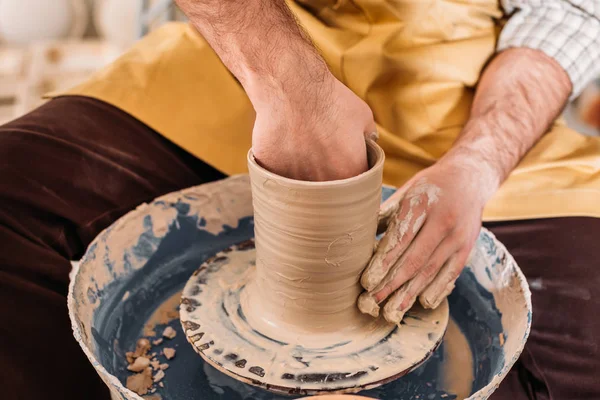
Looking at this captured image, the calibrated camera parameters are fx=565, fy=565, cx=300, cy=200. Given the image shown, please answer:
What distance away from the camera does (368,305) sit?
0.87 meters

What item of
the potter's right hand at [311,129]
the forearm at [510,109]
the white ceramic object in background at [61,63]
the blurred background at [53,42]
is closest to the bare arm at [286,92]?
the potter's right hand at [311,129]

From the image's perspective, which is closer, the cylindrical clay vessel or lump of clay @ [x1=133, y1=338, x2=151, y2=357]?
the cylindrical clay vessel

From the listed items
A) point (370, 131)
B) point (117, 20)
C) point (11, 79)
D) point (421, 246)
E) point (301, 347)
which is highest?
point (370, 131)

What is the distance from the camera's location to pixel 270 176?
0.77 meters

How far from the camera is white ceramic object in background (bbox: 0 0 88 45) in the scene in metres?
3.15

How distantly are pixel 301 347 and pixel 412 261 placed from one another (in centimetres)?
21

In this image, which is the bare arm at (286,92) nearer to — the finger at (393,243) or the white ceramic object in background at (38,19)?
the finger at (393,243)

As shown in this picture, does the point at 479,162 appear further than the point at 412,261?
Yes

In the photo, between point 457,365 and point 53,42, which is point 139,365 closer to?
point 457,365

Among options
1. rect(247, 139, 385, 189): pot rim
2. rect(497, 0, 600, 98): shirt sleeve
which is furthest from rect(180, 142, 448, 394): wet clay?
rect(497, 0, 600, 98): shirt sleeve

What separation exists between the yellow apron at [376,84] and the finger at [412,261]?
0.41 m

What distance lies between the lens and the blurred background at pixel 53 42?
119 inches

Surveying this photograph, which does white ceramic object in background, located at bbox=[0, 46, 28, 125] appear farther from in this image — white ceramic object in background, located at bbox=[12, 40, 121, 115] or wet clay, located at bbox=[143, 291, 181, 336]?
wet clay, located at bbox=[143, 291, 181, 336]

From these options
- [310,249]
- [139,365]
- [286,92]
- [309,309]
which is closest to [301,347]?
[309,309]
